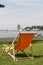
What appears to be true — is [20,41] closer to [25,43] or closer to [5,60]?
[25,43]

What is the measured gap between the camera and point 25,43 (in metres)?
9.00

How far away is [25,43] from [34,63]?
3.90ft

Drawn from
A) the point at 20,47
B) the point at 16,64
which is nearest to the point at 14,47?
the point at 20,47

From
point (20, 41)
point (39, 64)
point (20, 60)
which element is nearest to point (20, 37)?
point (20, 41)

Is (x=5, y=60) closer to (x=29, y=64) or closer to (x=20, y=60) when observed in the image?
(x=20, y=60)

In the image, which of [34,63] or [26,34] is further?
[26,34]

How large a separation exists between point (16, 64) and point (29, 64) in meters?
0.41

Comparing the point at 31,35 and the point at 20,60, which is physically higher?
the point at 31,35

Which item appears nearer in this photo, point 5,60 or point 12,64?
point 12,64

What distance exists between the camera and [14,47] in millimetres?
8852

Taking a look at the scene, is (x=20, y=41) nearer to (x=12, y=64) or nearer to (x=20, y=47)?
(x=20, y=47)

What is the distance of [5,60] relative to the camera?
858cm

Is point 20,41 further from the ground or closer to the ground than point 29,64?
further from the ground

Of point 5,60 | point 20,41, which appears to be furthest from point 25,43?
point 5,60
